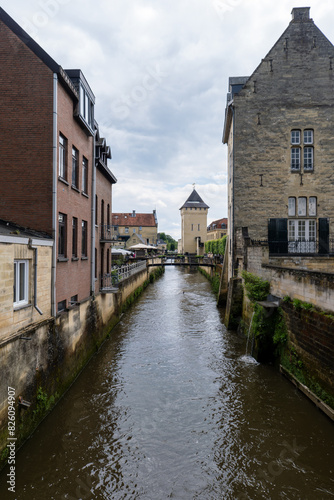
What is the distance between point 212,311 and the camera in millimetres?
21703

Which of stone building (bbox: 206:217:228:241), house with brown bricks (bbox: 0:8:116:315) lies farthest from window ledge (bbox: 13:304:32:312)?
stone building (bbox: 206:217:228:241)

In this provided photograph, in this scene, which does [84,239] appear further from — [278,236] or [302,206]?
[302,206]

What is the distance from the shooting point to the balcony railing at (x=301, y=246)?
18.3m

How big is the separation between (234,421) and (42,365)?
504 cm

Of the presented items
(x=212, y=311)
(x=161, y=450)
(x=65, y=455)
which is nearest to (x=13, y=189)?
(x=65, y=455)

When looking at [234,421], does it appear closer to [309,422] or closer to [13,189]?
[309,422]

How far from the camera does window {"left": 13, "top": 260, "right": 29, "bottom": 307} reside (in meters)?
7.27

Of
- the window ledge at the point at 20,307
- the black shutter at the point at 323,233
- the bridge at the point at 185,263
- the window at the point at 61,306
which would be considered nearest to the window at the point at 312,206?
the black shutter at the point at 323,233

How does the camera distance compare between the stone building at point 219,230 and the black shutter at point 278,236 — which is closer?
the black shutter at point 278,236

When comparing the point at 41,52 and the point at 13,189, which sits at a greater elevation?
the point at 41,52

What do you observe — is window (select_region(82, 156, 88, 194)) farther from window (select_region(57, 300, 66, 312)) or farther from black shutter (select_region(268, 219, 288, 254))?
black shutter (select_region(268, 219, 288, 254))

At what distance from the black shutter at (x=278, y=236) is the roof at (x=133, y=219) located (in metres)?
62.8

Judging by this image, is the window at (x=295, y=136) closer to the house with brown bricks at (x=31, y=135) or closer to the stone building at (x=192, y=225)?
the house with brown bricks at (x=31, y=135)

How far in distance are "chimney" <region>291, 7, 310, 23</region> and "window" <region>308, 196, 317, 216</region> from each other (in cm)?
1055
